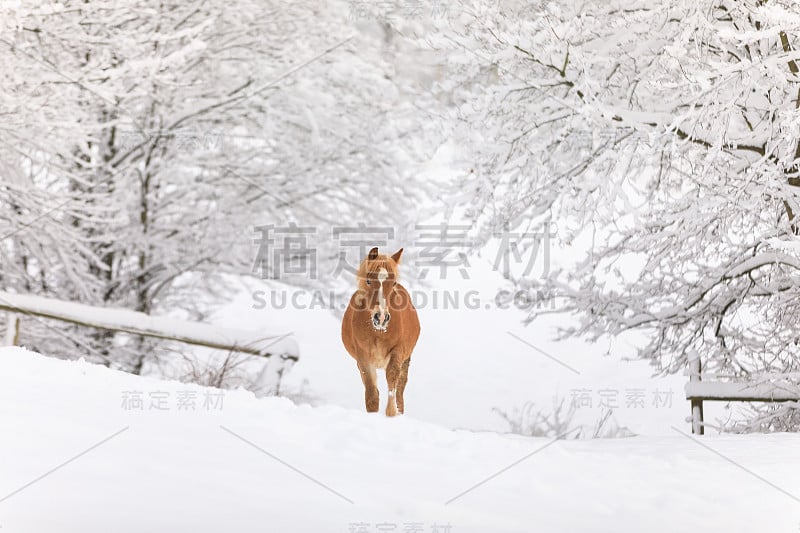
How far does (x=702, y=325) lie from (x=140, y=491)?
621 centimetres

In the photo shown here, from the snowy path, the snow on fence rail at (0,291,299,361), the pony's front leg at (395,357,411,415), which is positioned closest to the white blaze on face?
the pony's front leg at (395,357,411,415)

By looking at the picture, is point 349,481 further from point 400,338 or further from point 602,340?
point 602,340

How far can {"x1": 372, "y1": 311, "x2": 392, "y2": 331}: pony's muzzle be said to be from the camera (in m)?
4.55

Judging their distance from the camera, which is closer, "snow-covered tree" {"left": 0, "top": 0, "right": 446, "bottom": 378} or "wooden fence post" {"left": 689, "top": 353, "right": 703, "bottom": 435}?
"wooden fence post" {"left": 689, "top": 353, "right": 703, "bottom": 435}

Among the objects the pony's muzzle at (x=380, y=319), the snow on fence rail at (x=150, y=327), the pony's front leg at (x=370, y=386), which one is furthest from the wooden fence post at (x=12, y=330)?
the pony's muzzle at (x=380, y=319)

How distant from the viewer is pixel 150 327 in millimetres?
7547

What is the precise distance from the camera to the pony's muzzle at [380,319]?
4551 mm

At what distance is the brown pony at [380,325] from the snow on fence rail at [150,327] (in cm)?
276

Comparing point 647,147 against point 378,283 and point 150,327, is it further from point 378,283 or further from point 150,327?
point 150,327

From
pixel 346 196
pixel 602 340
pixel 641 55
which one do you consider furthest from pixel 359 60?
pixel 602 340

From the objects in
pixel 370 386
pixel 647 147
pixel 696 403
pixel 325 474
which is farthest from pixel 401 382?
pixel 696 403

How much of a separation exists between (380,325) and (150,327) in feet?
12.2

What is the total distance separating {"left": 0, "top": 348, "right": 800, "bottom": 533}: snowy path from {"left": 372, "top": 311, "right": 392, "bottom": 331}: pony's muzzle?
64 cm

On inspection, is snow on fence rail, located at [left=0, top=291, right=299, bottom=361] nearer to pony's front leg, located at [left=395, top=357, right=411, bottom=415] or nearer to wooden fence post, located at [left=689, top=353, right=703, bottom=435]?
pony's front leg, located at [left=395, top=357, right=411, bottom=415]
